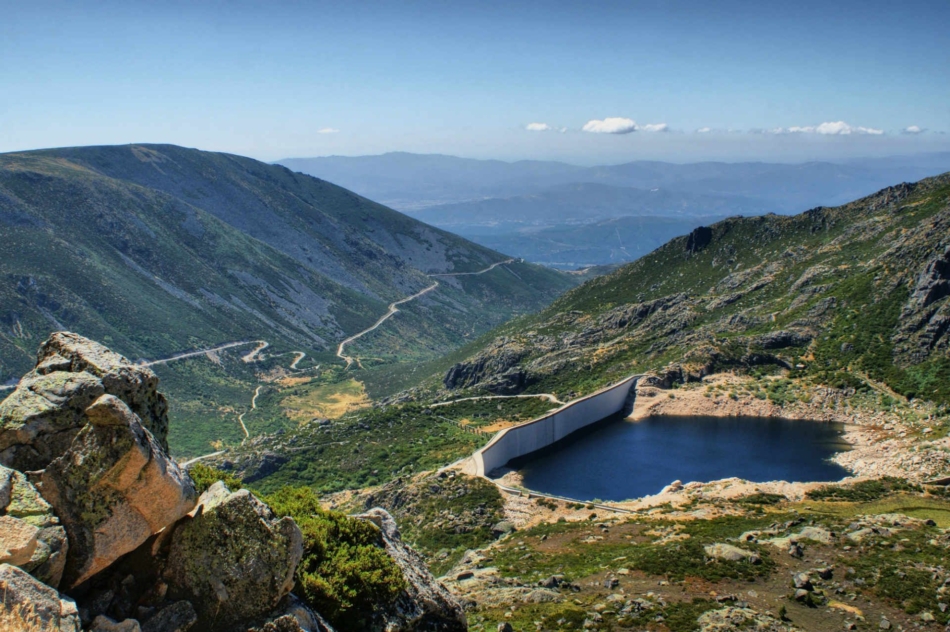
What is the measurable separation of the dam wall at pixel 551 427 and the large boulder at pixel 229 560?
43.7 meters

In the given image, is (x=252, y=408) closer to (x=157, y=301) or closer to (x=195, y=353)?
(x=195, y=353)

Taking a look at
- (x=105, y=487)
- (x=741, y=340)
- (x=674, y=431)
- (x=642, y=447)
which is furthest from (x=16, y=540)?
(x=741, y=340)

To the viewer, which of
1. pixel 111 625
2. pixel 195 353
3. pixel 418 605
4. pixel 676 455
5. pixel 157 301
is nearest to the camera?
pixel 111 625

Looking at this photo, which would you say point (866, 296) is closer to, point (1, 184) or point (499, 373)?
point (499, 373)

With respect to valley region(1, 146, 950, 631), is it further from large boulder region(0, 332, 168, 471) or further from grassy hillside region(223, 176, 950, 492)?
large boulder region(0, 332, 168, 471)

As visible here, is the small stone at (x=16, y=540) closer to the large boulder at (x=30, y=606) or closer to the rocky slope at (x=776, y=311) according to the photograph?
the large boulder at (x=30, y=606)

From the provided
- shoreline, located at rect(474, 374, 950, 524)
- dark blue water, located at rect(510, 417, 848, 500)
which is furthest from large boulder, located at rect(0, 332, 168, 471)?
dark blue water, located at rect(510, 417, 848, 500)

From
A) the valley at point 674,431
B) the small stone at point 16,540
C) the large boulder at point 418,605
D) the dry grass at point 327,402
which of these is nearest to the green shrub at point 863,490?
the valley at point 674,431

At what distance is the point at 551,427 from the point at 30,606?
70.1 m

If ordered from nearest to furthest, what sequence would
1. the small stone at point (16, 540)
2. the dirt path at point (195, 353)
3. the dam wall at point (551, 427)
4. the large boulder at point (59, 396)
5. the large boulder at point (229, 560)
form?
the small stone at point (16, 540)
the large boulder at point (59, 396)
the large boulder at point (229, 560)
the dam wall at point (551, 427)
the dirt path at point (195, 353)

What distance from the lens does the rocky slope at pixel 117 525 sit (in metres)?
17.1

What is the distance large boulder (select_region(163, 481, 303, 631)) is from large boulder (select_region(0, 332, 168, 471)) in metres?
3.71

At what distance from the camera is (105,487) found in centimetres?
1806

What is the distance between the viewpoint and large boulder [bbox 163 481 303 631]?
19.5 m
